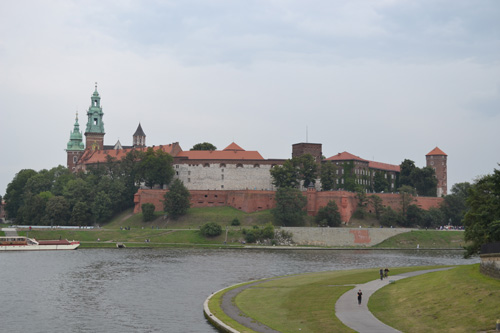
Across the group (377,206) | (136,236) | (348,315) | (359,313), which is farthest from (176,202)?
(348,315)

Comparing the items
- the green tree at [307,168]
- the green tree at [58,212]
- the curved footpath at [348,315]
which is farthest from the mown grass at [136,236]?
the curved footpath at [348,315]

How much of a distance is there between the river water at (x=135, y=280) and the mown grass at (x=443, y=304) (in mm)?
9095

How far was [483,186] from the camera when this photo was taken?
53.0 metres

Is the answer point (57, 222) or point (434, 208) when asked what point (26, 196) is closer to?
point (57, 222)

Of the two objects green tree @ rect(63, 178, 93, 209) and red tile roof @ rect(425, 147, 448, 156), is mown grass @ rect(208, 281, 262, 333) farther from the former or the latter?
red tile roof @ rect(425, 147, 448, 156)

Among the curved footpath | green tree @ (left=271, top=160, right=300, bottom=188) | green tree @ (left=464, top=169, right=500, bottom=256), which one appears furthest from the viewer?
green tree @ (left=271, top=160, right=300, bottom=188)

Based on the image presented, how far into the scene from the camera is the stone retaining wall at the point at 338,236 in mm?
92375

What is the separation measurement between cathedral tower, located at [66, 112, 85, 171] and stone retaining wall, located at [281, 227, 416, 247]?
69.9 m

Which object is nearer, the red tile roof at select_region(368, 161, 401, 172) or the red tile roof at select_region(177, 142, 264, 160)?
the red tile roof at select_region(177, 142, 264, 160)

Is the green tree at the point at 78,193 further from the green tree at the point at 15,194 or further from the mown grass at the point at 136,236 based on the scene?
the green tree at the point at 15,194

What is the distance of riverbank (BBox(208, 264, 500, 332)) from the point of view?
88.4 ft

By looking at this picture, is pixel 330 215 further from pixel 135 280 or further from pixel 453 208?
pixel 135 280

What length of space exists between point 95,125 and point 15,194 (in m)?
31.7

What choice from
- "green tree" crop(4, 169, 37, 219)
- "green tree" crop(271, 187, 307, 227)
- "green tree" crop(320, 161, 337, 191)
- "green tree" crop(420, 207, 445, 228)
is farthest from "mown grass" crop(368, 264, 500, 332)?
"green tree" crop(4, 169, 37, 219)
